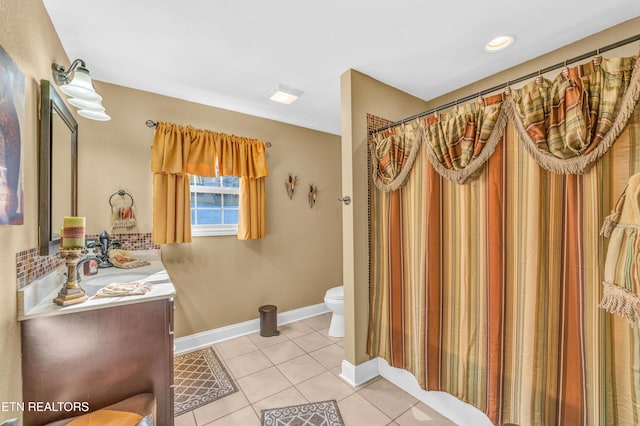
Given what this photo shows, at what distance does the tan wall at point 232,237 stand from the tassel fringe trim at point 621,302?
8.49 feet

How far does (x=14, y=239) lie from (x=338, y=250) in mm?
2994

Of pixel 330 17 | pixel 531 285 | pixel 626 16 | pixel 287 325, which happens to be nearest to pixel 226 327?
pixel 287 325

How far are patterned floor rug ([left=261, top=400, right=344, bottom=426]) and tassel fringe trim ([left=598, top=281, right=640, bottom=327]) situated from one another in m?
1.46

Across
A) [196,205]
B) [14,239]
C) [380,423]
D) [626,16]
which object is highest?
[626,16]

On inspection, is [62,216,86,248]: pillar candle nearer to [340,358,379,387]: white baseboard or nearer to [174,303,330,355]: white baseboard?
[174,303,330,355]: white baseboard

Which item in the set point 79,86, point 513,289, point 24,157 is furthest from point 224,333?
point 513,289

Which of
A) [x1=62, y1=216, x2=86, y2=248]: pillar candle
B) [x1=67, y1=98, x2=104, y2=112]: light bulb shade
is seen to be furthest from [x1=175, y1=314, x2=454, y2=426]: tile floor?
[x1=67, y1=98, x2=104, y2=112]: light bulb shade

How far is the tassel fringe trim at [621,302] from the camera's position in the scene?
98 centimetres

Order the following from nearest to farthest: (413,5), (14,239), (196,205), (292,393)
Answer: (14,239)
(413,5)
(292,393)
(196,205)

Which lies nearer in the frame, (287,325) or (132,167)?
(132,167)

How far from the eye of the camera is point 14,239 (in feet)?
3.40

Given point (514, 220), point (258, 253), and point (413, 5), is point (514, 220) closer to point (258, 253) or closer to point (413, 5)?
point (413, 5)

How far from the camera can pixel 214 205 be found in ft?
9.07

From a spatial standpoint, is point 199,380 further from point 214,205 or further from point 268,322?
point 214,205
